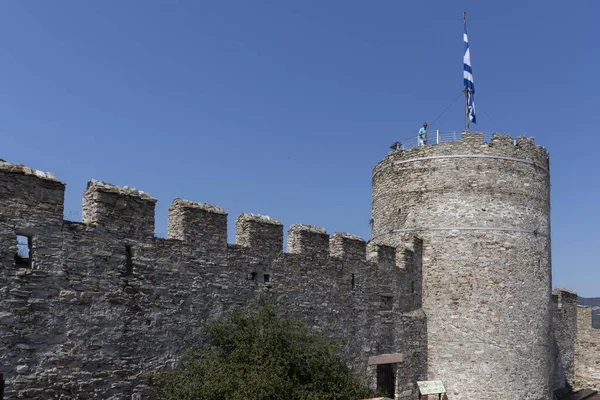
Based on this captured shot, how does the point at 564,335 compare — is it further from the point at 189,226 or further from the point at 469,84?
the point at 189,226

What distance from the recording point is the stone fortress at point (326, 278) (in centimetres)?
940

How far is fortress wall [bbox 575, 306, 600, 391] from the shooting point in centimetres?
2606

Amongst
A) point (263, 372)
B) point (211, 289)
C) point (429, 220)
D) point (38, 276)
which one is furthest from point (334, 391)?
point (429, 220)

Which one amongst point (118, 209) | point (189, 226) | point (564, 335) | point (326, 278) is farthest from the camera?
point (564, 335)

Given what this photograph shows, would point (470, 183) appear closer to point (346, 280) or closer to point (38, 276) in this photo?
point (346, 280)

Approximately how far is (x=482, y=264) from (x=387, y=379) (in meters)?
→ 4.27

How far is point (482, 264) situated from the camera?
17469 mm

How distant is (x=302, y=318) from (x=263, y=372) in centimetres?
289

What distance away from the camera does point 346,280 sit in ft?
49.9

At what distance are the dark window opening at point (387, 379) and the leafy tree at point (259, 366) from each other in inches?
126

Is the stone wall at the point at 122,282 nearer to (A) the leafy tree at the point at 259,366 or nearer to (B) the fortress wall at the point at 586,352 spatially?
(A) the leafy tree at the point at 259,366

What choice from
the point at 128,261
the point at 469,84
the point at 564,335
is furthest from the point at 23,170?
the point at 564,335

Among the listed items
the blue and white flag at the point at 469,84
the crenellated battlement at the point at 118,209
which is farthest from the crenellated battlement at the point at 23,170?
the blue and white flag at the point at 469,84

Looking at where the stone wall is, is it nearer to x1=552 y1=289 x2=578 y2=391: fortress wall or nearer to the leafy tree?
the leafy tree
